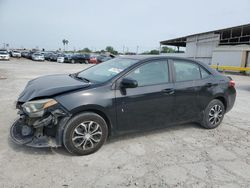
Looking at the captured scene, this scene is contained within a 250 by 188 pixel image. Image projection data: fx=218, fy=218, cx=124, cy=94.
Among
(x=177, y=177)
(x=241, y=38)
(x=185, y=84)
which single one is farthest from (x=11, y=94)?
(x=241, y=38)

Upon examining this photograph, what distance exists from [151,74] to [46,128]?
198cm

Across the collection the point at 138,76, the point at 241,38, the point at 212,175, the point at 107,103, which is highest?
the point at 241,38

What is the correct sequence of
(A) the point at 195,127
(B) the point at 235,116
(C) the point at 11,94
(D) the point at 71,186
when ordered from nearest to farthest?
1. (D) the point at 71,186
2. (A) the point at 195,127
3. (B) the point at 235,116
4. (C) the point at 11,94

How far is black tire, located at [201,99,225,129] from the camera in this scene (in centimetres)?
466

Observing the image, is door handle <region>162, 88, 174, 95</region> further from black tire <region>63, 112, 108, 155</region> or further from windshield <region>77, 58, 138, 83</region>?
black tire <region>63, 112, 108, 155</region>

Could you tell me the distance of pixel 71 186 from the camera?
265 centimetres

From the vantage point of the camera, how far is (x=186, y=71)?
4.38 metres

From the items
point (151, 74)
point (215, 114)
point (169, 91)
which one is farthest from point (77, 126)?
point (215, 114)

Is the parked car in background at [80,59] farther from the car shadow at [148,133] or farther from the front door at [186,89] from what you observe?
the front door at [186,89]

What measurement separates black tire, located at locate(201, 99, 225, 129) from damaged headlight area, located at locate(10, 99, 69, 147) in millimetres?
2989

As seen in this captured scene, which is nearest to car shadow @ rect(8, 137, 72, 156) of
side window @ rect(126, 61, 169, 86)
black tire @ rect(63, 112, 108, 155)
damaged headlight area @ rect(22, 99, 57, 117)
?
black tire @ rect(63, 112, 108, 155)

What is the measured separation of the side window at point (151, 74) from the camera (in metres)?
3.77

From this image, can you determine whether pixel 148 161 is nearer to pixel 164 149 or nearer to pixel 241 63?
pixel 164 149

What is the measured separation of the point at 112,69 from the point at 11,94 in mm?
4959
